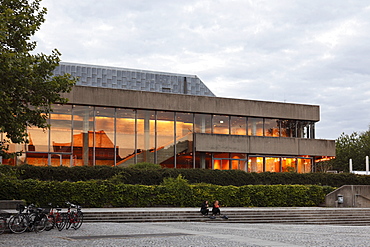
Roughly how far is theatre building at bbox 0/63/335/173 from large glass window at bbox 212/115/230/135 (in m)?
0.09

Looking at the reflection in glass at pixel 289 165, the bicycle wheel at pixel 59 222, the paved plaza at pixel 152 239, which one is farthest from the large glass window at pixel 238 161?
the bicycle wheel at pixel 59 222

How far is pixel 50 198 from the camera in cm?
2686

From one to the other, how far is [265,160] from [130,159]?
40.7ft

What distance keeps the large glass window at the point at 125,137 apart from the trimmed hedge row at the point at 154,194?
25.5ft

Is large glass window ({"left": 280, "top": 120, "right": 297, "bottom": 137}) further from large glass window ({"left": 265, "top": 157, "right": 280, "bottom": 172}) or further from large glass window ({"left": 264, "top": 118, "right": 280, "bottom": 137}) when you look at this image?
large glass window ({"left": 265, "top": 157, "right": 280, "bottom": 172})

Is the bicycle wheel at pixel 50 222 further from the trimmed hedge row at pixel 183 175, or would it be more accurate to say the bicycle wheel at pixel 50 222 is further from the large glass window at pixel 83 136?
the large glass window at pixel 83 136

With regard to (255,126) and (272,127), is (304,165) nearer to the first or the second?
(272,127)

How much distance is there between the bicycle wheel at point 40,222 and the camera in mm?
16562

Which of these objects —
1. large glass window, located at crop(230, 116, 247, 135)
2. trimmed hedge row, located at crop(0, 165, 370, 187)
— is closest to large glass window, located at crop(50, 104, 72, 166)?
trimmed hedge row, located at crop(0, 165, 370, 187)

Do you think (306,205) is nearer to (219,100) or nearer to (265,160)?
(265,160)

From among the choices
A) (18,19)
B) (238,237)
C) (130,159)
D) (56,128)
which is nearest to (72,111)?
(56,128)

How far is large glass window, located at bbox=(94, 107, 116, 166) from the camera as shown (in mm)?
37219

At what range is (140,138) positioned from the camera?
126 feet

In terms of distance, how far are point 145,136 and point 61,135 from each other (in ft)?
21.7
